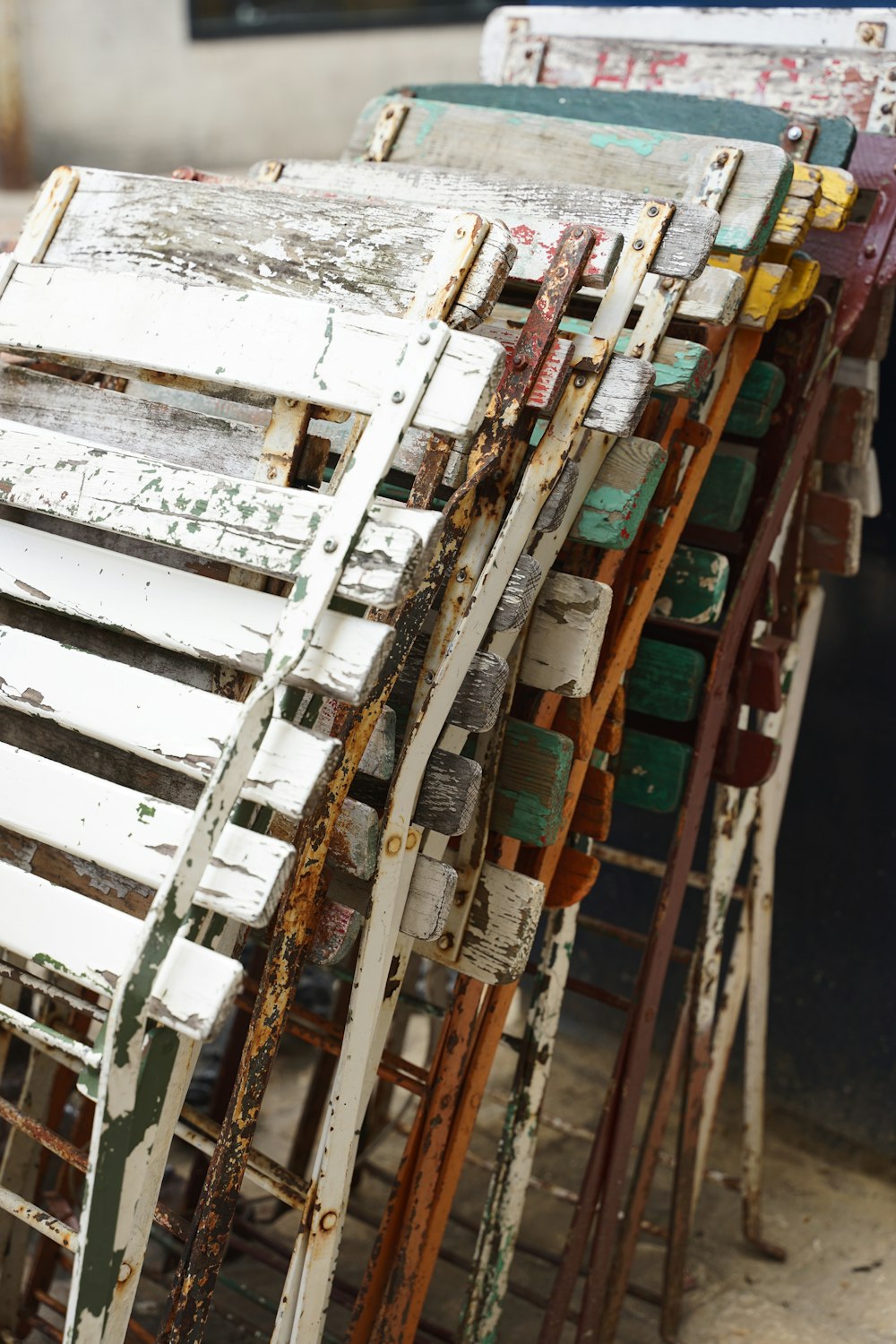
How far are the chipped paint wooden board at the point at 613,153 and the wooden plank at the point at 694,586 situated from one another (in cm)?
51

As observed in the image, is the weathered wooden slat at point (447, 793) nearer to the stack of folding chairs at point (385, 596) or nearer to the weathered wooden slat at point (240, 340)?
the stack of folding chairs at point (385, 596)

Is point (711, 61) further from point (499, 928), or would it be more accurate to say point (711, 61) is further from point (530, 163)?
point (499, 928)

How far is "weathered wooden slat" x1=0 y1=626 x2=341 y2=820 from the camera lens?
1.43 meters

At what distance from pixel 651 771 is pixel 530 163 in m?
1.13

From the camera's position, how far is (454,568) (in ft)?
5.57

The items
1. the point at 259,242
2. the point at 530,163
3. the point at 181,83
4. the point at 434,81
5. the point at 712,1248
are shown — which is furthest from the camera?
the point at 181,83

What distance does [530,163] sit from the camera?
224 centimetres

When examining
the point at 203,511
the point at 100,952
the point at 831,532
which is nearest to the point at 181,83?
the point at 831,532

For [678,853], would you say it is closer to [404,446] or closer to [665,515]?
[665,515]

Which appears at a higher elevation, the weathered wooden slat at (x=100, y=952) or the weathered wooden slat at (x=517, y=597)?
the weathered wooden slat at (x=517, y=597)

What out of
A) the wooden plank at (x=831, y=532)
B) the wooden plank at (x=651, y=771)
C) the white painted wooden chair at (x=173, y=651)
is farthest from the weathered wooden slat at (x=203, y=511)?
the wooden plank at (x=831, y=532)

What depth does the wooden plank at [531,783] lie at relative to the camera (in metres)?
1.85

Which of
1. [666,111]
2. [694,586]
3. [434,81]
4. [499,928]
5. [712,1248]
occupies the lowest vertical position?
[712,1248]

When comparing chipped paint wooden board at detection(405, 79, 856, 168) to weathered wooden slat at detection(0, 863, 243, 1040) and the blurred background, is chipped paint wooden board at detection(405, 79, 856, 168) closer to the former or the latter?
the blurred background
